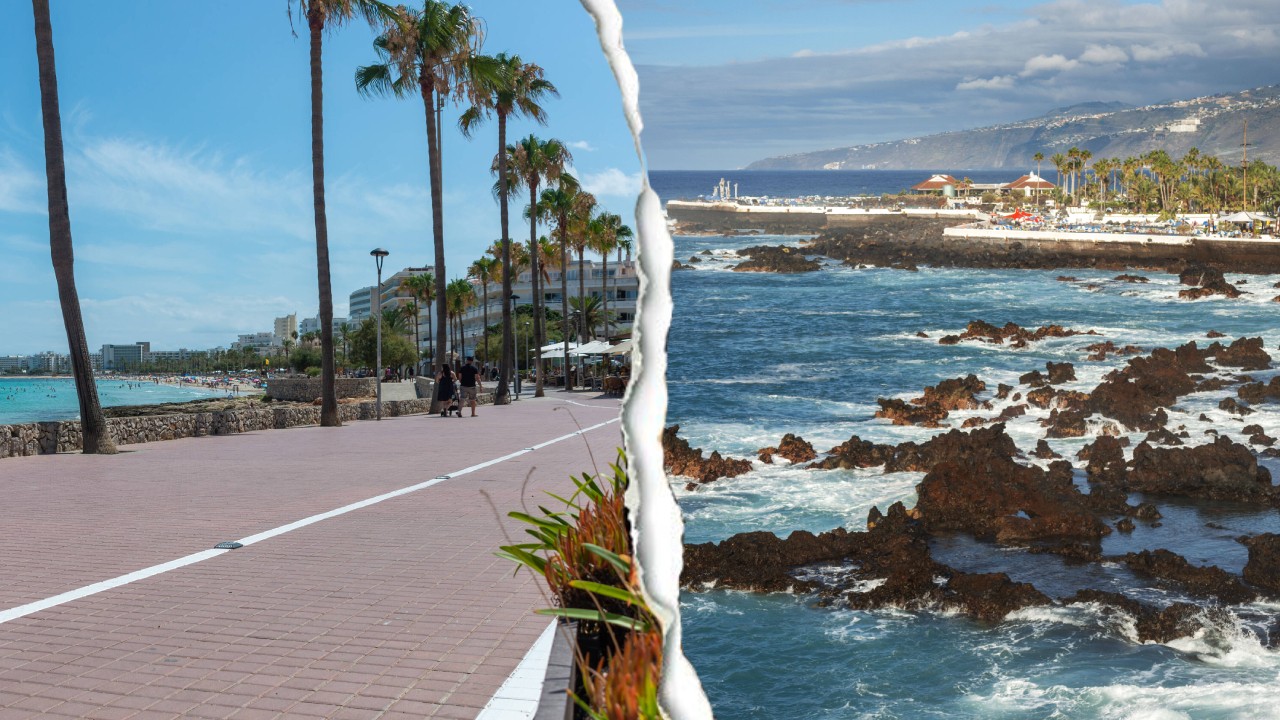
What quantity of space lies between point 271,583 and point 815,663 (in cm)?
701

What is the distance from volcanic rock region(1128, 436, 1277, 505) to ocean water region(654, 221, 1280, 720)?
0.36 meters

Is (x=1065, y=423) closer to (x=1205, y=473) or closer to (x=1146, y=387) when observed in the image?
(x=1146, y=387)

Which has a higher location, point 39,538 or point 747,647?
point 39,538

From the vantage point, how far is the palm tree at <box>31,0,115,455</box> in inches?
643

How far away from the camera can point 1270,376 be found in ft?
45.2

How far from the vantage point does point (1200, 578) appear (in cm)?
1233

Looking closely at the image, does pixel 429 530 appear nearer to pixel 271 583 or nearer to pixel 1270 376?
pixel 271 583

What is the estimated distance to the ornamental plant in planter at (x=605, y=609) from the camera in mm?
2088

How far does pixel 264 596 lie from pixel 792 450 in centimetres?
1130

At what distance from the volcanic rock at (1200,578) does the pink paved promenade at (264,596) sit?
23.7ft

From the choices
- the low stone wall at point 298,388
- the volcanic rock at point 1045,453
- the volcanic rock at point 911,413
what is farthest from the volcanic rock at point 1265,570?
the low stone wall at point 298,388

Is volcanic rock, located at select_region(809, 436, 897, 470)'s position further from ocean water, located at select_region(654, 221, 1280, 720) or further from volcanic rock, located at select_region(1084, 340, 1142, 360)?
volcanic rock, located at select_region(1084, 340, 1142, 360)

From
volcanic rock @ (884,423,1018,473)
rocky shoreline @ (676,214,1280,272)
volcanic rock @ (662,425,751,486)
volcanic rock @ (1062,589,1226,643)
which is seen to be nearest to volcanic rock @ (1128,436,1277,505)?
volcanic rock @ (884,423,1018,473)

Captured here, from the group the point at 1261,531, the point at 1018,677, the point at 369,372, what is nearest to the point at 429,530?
the point at 1018,677
